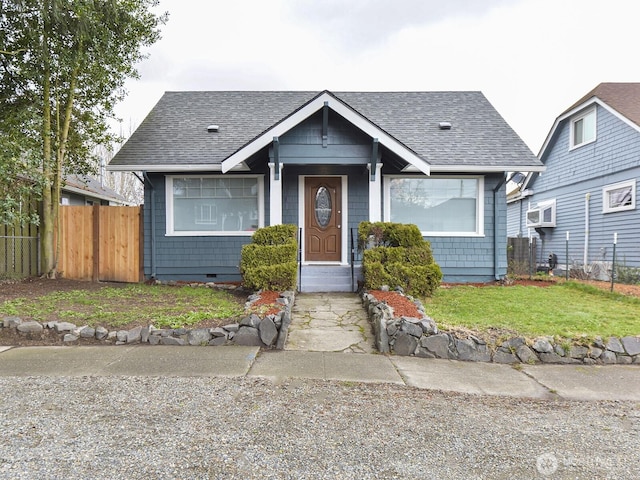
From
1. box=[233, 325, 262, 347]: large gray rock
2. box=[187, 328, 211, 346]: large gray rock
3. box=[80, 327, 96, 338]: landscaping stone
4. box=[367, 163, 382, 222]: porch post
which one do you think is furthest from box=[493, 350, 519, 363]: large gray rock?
box=[80, 327, 96, 338]: landscaping stone

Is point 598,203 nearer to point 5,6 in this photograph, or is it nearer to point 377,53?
point 377,53

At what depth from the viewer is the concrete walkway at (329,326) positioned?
197 inches

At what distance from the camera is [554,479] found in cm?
227

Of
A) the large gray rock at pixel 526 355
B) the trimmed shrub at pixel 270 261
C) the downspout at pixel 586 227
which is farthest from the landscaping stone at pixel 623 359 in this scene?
the downspout at pixel 586 227

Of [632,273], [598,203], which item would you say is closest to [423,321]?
[632,273]

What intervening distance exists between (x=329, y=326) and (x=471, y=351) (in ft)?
6.28

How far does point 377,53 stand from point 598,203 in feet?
31.1

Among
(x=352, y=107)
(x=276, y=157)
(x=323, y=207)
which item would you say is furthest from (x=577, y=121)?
(x=276, y=157)

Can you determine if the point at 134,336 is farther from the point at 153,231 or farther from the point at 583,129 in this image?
the point at 583,129

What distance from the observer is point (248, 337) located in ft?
16.3

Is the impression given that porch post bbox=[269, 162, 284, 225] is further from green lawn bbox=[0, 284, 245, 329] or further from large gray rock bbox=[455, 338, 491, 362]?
large gray rock bbox=[455, 338, 491, 362]

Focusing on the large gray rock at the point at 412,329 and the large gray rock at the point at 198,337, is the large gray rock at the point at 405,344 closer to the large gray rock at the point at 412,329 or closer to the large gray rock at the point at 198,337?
the large gray rock at the point at 412,329

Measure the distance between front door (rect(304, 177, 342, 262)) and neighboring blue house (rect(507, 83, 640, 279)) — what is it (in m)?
8.14

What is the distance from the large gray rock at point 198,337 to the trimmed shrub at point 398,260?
10.1 ft
